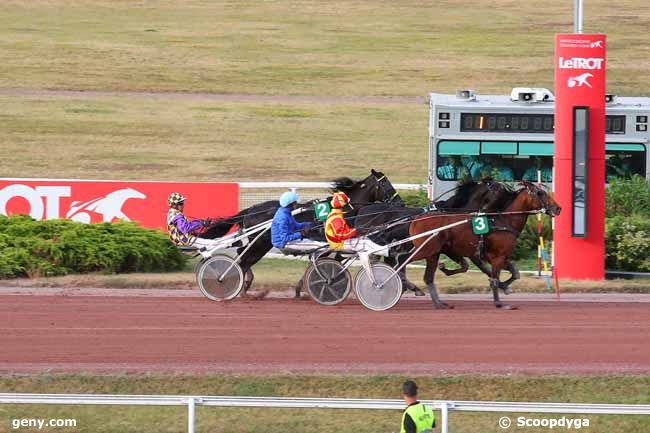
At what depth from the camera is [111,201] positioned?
21703 millimetres

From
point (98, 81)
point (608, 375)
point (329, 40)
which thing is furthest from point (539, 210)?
point (329, 40)

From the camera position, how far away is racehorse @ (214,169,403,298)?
55.3 ft

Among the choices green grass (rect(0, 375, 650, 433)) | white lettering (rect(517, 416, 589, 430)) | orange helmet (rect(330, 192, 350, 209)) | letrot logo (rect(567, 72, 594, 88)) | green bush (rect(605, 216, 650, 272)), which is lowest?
white lettering (rect(517, 416, 589, 430))

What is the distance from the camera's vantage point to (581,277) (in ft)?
61.5

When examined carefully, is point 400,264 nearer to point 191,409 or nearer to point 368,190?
point 368,190

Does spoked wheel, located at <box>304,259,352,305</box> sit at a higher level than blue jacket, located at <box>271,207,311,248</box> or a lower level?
lower

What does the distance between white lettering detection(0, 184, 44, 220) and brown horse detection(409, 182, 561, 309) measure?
790 cm

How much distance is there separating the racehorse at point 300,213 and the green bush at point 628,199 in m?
5.46

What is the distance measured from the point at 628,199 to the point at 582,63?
3.91m

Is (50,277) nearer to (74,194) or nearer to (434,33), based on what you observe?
(74,194)

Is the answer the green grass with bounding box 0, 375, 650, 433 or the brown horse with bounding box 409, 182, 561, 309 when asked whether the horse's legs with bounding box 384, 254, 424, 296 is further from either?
the green grass with bounding box 0, 375, 650, 433

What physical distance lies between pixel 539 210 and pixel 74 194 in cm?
867

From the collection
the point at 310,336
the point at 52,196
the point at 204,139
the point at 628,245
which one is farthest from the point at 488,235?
the point at 204,139

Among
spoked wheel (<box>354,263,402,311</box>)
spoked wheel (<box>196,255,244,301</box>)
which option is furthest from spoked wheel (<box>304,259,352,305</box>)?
spoked wheel (<box>196,255,244,301</box>)
